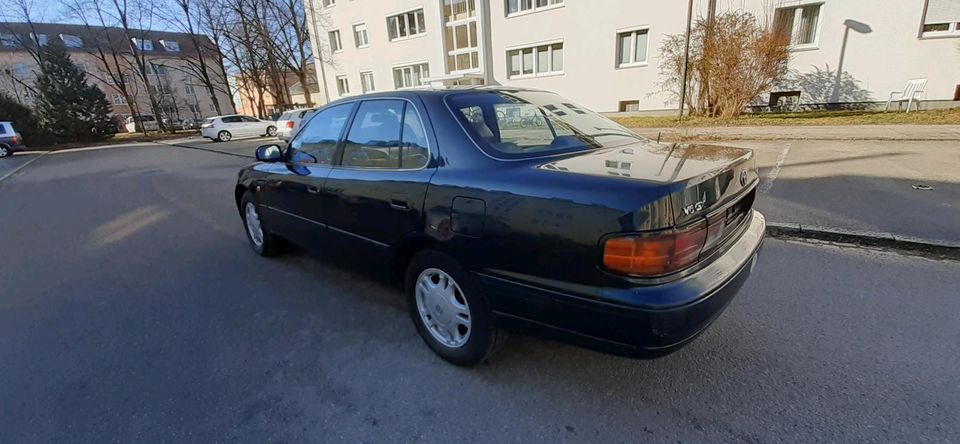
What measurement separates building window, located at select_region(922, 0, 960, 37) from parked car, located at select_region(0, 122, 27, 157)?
37.0 m

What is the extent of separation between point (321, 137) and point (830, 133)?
11.6m

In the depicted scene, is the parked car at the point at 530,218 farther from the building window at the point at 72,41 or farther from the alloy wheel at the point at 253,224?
the building window at the point at 72,41

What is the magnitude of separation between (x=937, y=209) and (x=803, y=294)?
9.66 ft

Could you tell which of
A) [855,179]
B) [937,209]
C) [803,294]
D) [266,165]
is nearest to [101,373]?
[266,165]

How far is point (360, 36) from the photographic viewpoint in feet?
89.9

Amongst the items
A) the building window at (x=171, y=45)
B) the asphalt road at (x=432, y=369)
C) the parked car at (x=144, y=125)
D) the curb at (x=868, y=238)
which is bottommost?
the asphalt road at (x=432, y=369)

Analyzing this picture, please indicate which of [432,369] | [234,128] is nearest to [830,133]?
[432,369]

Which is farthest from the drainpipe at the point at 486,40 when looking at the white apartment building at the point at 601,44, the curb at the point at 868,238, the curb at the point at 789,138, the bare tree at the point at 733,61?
the curb at the point at 868,238

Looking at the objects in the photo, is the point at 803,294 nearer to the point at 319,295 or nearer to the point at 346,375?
the point at 346,375

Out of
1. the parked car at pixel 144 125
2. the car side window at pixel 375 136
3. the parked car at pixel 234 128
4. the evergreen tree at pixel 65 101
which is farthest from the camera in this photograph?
the parked car at pixel 144 125

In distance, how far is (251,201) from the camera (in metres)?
4.48

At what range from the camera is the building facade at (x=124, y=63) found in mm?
34594

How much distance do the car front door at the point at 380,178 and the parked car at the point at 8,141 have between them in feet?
91.6

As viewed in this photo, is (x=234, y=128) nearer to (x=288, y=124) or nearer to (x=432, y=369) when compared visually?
(x=288, y=124)
